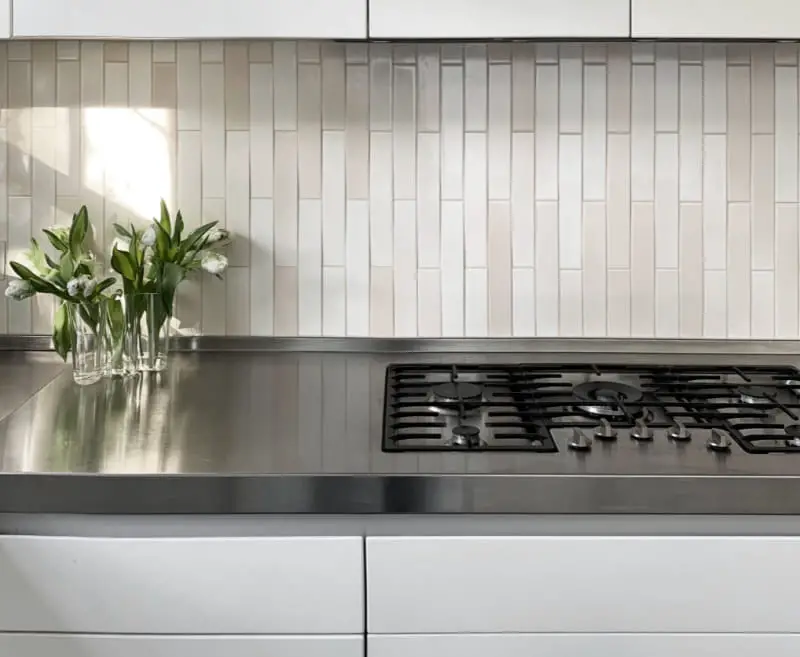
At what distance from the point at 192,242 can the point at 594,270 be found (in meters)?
0.77

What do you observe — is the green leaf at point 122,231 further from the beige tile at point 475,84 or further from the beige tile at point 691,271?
the beige tile at point 691,271

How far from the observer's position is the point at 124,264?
171 centimetres

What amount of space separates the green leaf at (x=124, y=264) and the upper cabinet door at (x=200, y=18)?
0.38 meters

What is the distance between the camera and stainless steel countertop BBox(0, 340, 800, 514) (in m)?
1.19

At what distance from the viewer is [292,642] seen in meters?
1.21

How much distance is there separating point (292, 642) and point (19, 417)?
570mm

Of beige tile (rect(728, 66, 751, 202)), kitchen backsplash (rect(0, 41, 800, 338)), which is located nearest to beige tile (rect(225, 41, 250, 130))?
kitchen backsplash (rect(0, 41, 800, 338))

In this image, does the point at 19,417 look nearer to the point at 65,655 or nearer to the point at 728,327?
the point at 65,655

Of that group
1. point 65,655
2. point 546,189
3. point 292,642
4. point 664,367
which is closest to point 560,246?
point 546,189

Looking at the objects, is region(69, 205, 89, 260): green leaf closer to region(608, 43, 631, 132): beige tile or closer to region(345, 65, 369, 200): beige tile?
region(345, 65, 369, 200): beige tile

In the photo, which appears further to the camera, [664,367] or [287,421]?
[664,367]

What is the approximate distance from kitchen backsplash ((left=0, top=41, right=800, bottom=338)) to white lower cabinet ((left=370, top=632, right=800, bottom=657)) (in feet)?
2.58

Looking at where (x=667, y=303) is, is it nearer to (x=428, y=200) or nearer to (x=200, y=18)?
(x=428, y=200)

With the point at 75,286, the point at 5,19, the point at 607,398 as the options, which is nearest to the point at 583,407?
the point at 607,398
